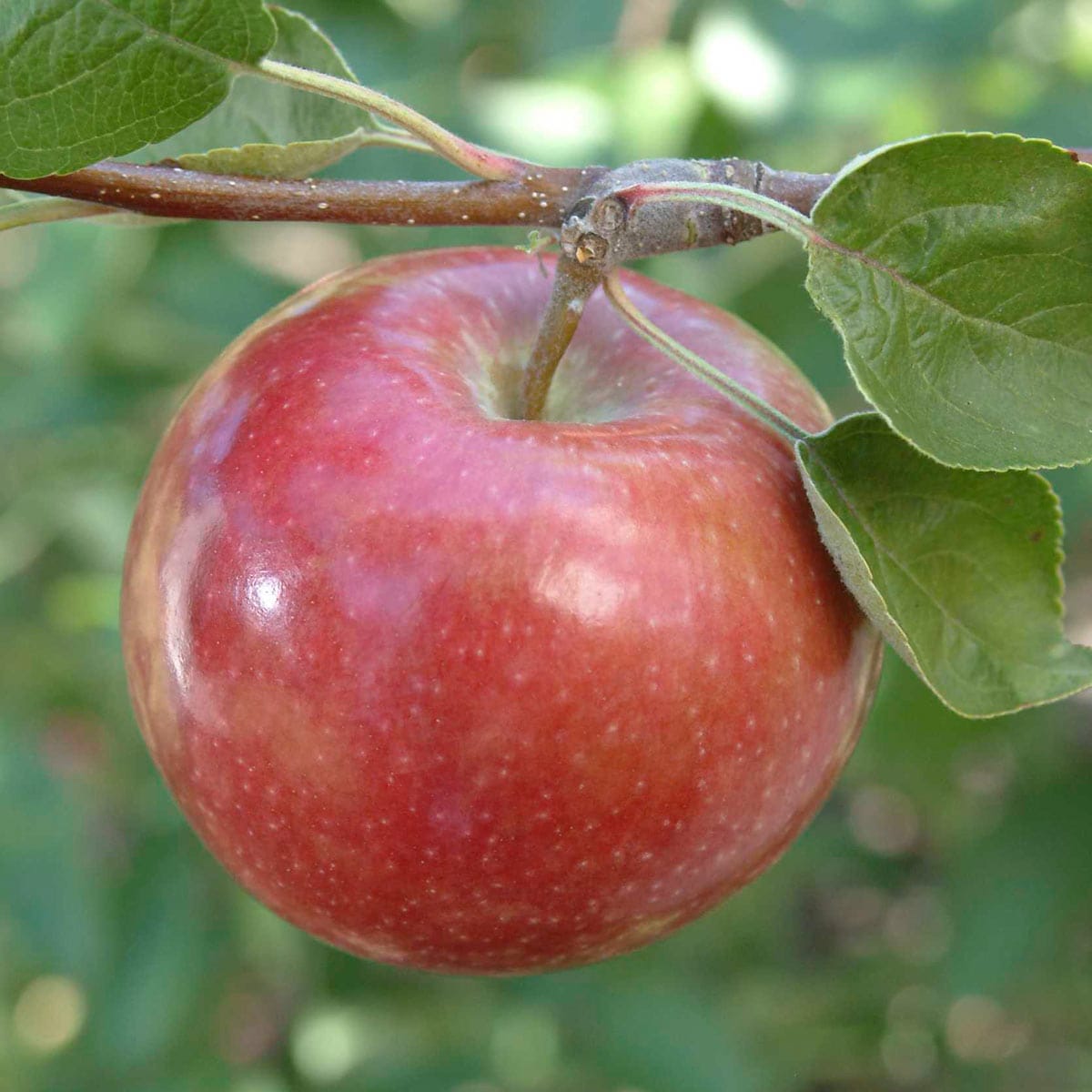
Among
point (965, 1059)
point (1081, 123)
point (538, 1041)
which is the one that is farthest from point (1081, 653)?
point (965, 1059)

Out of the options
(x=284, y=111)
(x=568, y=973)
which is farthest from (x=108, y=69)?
(x=568, y=973)

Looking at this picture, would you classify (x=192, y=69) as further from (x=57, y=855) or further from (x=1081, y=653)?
(x=57, y=855)

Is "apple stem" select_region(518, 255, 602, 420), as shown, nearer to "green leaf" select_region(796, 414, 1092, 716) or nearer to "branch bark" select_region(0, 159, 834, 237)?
"branch bark" select_region(0, 159, 834, 237)

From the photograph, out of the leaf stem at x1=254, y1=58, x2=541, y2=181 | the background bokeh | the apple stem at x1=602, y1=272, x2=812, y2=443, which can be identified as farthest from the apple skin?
the background bokeh

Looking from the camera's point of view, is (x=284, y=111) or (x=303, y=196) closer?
(x=303, y=196)

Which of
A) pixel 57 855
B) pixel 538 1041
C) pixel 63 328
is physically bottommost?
pixel 538 1041

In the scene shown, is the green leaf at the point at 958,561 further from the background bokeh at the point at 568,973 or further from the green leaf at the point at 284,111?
the background bokeh at the point at 568,973

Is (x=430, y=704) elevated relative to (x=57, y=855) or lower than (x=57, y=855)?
elevated

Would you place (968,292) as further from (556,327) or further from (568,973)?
(568,973)
